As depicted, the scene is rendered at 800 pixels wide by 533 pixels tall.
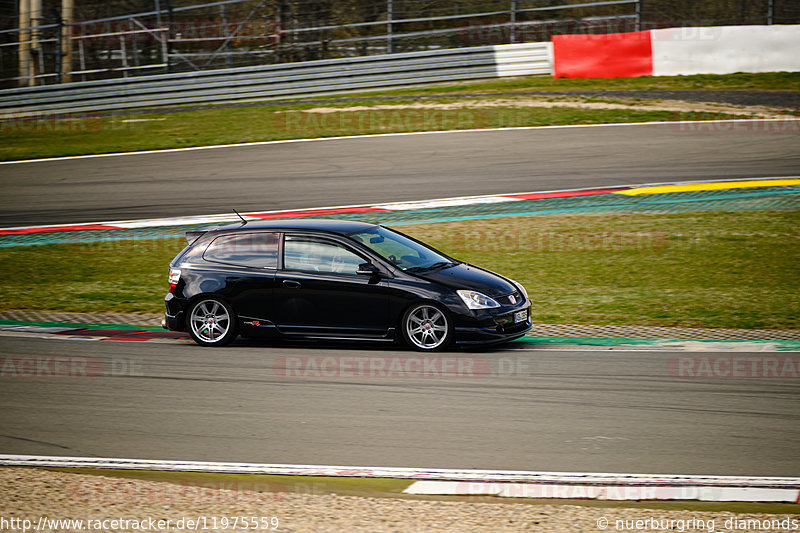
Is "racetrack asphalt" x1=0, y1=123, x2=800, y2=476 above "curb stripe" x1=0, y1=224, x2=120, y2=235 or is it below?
below

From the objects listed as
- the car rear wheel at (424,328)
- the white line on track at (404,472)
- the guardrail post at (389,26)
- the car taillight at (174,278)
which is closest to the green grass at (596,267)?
the car taillight at (174,278)

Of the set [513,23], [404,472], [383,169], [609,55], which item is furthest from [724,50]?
[404,472]

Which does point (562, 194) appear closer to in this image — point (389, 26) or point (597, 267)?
point (597, 267)

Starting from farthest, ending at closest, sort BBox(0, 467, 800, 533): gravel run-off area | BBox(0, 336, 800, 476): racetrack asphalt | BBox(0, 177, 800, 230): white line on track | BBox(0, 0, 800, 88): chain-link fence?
BBox(0, 0, 800, 88): chain-link fence → BBox(0, 177, 800, 230): white line on track → BBox(0, 336, 800, 476): racetrack asphalt → BBox(0, 467, 800, 533): gravel run-off area

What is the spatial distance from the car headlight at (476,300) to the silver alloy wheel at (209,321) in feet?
8.76

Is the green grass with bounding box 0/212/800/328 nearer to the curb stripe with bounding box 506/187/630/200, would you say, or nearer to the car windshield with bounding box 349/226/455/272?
the curb stripe with bounding box 506/187/630/200

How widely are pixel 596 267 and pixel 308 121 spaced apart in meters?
12.6

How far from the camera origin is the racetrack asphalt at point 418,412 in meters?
6.49

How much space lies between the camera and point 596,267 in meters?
13.7

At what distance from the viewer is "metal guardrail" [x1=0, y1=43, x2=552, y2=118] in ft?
90.4

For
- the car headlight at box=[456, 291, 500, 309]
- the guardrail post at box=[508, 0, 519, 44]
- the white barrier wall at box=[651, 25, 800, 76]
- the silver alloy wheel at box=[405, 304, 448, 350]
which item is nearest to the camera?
the car headlight at box=[456, 291, 500, 309]

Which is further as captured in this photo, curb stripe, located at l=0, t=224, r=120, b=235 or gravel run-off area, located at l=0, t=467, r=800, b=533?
curb stripe, located at l=0, t=224, r=120, b=235

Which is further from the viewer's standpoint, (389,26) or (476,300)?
(389,26)

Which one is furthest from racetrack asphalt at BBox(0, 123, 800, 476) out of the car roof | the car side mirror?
the car roof
